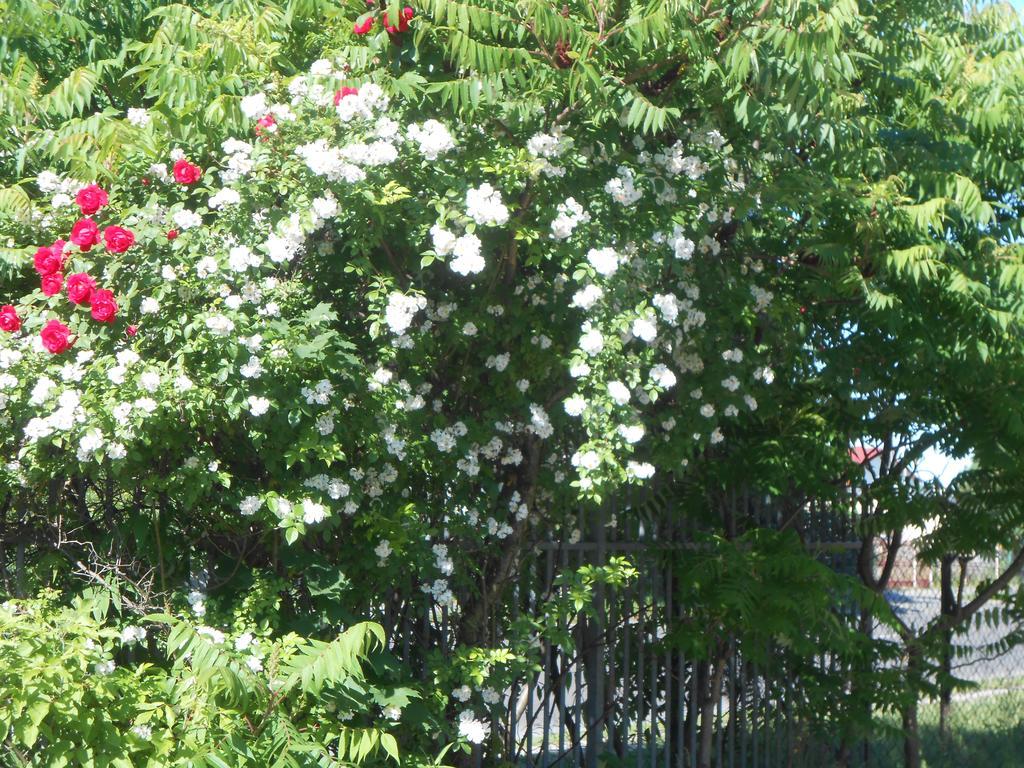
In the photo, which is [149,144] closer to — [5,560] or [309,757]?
[5,560]

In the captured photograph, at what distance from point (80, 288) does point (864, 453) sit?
439 centimetres

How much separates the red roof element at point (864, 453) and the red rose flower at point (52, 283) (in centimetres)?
433

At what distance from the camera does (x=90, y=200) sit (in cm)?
411

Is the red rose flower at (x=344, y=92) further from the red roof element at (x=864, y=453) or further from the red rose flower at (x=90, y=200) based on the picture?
the red roof element at (x=864, y=453)

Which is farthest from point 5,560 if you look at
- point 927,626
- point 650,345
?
point 927,626

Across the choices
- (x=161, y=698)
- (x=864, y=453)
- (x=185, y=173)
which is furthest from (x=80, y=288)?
(x=864, y=453)

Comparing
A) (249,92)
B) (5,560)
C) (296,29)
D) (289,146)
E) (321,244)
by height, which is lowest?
(5,560)

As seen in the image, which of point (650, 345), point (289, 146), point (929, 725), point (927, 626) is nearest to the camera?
point (289, 146)

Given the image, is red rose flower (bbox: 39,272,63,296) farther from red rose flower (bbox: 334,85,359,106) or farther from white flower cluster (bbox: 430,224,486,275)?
white flower cluster (bbox: 430,224,486,275)

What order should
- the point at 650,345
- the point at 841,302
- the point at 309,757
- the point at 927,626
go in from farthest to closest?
1. the point at 927,626
2. the point at 841,302
3. the point at 650,345
4. the point at 309,757

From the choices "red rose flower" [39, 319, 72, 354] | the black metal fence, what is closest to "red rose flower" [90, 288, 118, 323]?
"red rose flower" [39, 319, 72, 354]

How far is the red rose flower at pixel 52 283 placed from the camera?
13.1 ft

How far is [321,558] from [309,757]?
0.97 meters

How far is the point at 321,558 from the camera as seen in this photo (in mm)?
4371
